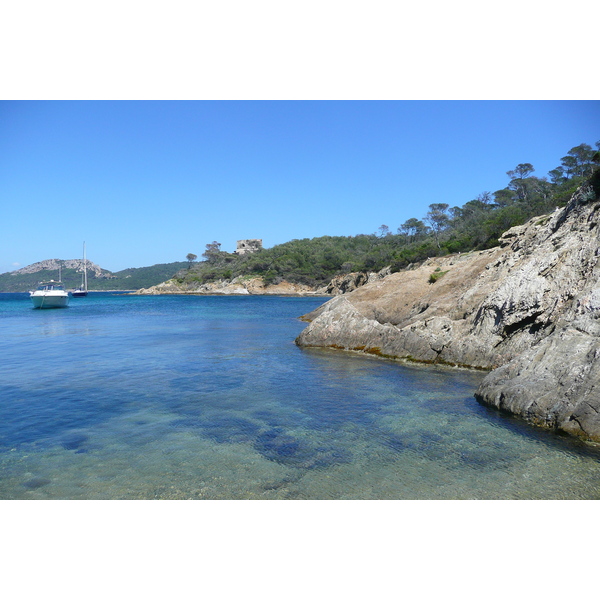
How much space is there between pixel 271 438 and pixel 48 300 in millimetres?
67766

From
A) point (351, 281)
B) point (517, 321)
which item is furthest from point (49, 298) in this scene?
point (517, 321)

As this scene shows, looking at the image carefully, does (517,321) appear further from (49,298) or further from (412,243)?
(412,243)

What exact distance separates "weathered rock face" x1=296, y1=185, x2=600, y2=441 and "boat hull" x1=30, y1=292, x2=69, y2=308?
54.5 meters

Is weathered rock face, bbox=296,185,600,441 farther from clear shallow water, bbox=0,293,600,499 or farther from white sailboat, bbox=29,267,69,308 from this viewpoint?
white sailboat, bbox=29,267,69,308

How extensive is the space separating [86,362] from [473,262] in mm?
23590

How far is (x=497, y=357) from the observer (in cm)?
1697

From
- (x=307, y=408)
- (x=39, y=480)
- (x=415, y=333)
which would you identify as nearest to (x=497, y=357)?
(x=415, y=333)

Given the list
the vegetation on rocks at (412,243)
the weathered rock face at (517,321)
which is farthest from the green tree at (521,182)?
the weathered rock face at (517,321)

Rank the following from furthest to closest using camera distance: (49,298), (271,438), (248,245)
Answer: (248,245) → (49,298) → (271,438)

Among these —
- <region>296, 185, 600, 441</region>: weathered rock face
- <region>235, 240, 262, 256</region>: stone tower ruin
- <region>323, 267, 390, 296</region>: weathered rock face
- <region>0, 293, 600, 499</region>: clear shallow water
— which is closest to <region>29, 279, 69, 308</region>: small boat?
<region>0, 293, 600, 499</region>: clear shallow water

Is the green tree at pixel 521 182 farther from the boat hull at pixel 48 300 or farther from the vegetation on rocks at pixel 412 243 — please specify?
the boat hull at pixel 48 300

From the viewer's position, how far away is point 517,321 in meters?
16.7

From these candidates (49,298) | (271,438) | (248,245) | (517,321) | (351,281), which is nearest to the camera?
(271,438)
